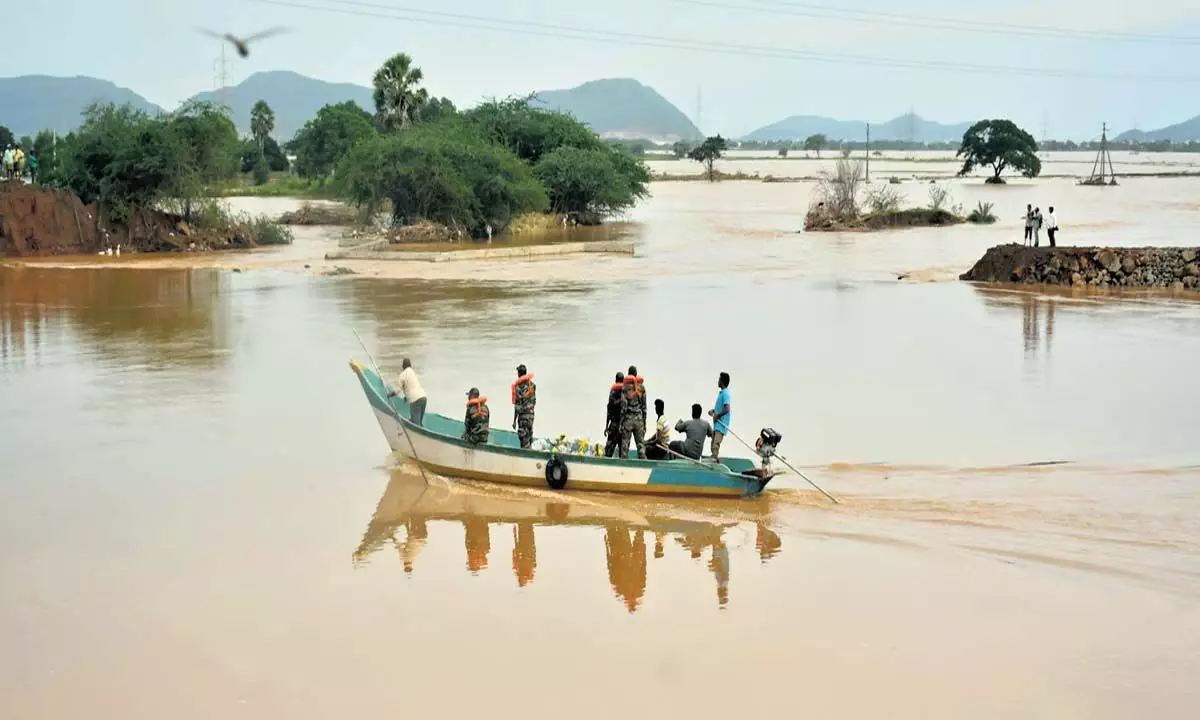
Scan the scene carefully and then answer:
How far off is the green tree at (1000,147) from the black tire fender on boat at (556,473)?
A: 106m

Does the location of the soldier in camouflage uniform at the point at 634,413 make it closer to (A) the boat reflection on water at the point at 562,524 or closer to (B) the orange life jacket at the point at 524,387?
(A) the boat reflection on water at the point at 562,524

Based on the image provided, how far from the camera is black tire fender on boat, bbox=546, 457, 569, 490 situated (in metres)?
14.5

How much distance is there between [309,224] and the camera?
65.6m

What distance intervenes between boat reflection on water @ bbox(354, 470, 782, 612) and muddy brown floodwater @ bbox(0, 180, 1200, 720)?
0.05m

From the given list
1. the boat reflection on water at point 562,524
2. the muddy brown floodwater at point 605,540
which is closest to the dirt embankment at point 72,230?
the muddy brown floodwater at point 605,540

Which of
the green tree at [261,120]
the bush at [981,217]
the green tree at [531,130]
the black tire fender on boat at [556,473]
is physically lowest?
the black tire fender on boat at [556,473]

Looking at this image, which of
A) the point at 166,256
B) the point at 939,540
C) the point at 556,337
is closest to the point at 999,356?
the point at 556,337

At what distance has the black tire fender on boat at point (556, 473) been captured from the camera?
14484 mm

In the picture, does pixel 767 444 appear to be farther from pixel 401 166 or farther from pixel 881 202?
pixel 881 202

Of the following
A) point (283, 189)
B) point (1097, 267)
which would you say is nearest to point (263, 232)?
point (1097, 267)

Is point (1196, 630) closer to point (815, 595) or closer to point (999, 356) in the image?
point (815, 595)

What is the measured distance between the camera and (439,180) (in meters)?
49.0

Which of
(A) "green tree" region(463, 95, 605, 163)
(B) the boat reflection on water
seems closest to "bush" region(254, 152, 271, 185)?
(A) "green tree" region(463, 95, 605, 163)

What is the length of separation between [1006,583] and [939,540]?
48.1 inches
